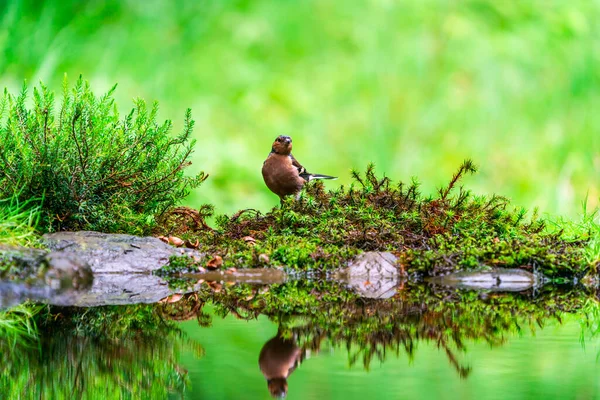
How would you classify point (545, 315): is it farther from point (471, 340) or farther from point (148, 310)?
point (148, 310)

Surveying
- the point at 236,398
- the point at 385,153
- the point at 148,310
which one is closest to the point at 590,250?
the point at 148,310

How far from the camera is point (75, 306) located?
14.3 ft

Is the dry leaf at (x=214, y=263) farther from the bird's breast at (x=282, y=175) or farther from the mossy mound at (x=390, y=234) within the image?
the bird's breast at (x=282, y=175)

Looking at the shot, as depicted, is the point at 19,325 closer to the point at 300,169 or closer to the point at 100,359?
the point at 100,359

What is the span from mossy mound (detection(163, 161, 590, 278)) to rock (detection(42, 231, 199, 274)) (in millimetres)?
428

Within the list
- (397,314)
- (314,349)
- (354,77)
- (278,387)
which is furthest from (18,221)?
(354,77)

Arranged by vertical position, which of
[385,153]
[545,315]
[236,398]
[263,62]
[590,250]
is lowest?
[236,398]

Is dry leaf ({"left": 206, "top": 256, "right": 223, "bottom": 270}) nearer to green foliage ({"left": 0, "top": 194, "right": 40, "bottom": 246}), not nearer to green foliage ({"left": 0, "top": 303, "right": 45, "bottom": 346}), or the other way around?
green foliage ({"left": 0, "top": 194, "right": 40, "bottom": 246})

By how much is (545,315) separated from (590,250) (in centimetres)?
154

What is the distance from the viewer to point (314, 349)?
3.51m

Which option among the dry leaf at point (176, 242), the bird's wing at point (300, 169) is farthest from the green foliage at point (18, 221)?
the bird's wing at point (300, 169)

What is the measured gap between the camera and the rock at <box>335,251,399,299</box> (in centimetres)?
551

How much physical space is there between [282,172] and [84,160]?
1866mm

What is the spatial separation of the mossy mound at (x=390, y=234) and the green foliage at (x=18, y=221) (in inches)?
44.2
